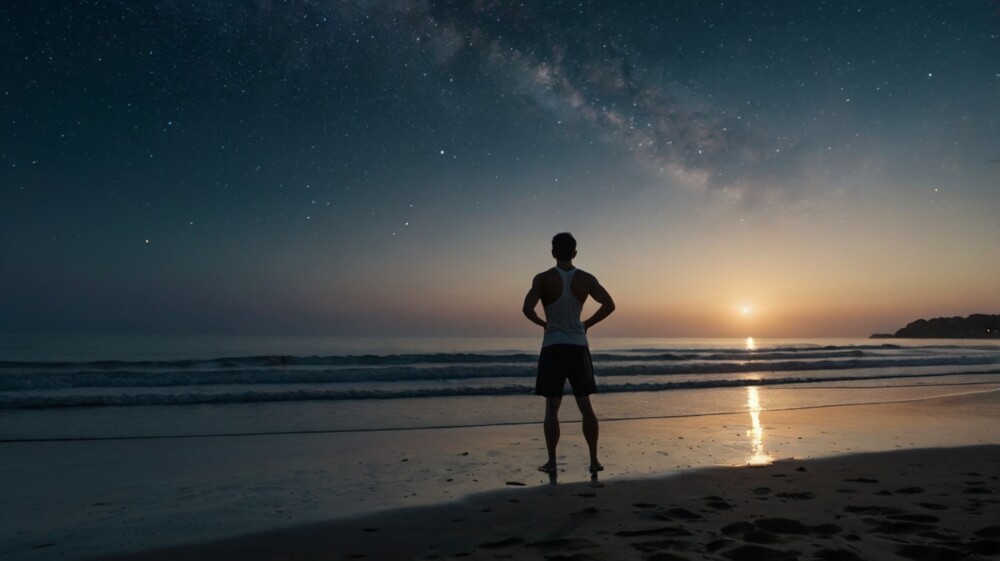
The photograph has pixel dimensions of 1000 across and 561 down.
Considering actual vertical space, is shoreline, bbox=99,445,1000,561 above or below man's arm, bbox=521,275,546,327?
below

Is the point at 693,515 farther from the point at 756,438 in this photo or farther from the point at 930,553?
the point at 756,438

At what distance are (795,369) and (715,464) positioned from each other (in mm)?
20333

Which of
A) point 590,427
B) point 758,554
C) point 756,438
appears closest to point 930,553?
point 758,554

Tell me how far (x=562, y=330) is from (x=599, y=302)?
477 mm

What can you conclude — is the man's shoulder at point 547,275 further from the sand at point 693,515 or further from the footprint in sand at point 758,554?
the footprint in sand at point 758,554

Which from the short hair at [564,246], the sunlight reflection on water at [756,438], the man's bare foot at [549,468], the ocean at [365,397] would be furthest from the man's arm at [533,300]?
the ocean at [365,397]

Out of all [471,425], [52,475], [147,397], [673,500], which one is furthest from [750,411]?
[147,397]

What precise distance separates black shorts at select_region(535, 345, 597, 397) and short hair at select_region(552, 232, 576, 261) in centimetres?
81

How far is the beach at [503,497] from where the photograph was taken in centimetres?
329

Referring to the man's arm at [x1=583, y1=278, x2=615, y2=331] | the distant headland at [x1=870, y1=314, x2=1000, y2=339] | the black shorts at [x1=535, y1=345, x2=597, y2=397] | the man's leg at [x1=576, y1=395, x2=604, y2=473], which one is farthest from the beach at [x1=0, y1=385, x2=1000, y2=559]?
the distant headland at [x1=870, y1=314, x2=1000, y2=339]

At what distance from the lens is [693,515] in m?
3.82

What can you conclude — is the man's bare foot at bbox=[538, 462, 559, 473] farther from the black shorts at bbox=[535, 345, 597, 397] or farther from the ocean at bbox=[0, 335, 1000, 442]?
the ocean at bbox=[0, 335, 1000, 442]

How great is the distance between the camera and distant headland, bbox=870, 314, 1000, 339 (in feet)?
292

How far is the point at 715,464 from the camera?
5812mm
